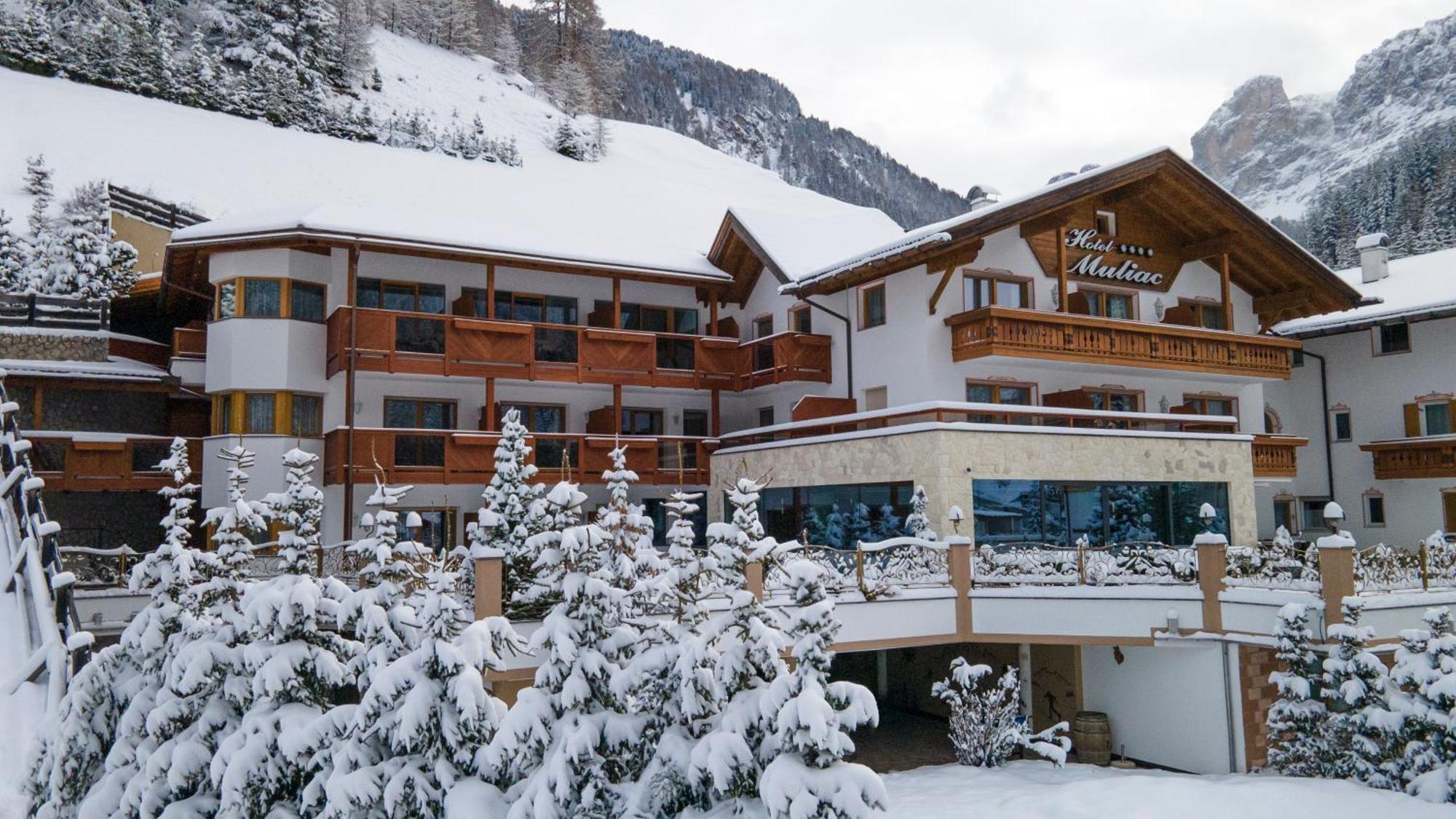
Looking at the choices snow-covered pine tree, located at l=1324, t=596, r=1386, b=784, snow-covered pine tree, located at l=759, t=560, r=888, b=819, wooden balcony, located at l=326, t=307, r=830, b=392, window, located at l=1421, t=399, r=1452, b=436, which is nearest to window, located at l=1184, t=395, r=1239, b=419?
window, located at l=1421, t=399, r=1452, b=436

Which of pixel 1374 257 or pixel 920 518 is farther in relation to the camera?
pixel 1374 257

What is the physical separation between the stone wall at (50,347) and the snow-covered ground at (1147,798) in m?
22.4

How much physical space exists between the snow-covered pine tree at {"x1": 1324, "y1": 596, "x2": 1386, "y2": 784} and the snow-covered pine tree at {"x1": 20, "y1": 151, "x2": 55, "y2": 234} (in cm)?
4102

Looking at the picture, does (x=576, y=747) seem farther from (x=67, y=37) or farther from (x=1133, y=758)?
(x=67, y=37)

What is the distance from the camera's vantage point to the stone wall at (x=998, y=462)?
21188mm

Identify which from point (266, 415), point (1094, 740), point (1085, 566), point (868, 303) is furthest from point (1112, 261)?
point (266, 415)

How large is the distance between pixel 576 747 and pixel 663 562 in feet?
14.2

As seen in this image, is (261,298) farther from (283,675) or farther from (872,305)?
(283,675)

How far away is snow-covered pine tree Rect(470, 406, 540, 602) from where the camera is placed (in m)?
16.6

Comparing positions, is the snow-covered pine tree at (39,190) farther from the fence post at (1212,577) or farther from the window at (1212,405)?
A: the fence post at (1212,577)

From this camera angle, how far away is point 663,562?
14227 millimetres

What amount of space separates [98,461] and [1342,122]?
192 meters

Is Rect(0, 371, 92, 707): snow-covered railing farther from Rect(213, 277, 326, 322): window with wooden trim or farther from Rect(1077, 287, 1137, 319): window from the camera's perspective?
Rect(1077, 287, 1137, 319): window

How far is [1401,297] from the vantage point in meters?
30.1
